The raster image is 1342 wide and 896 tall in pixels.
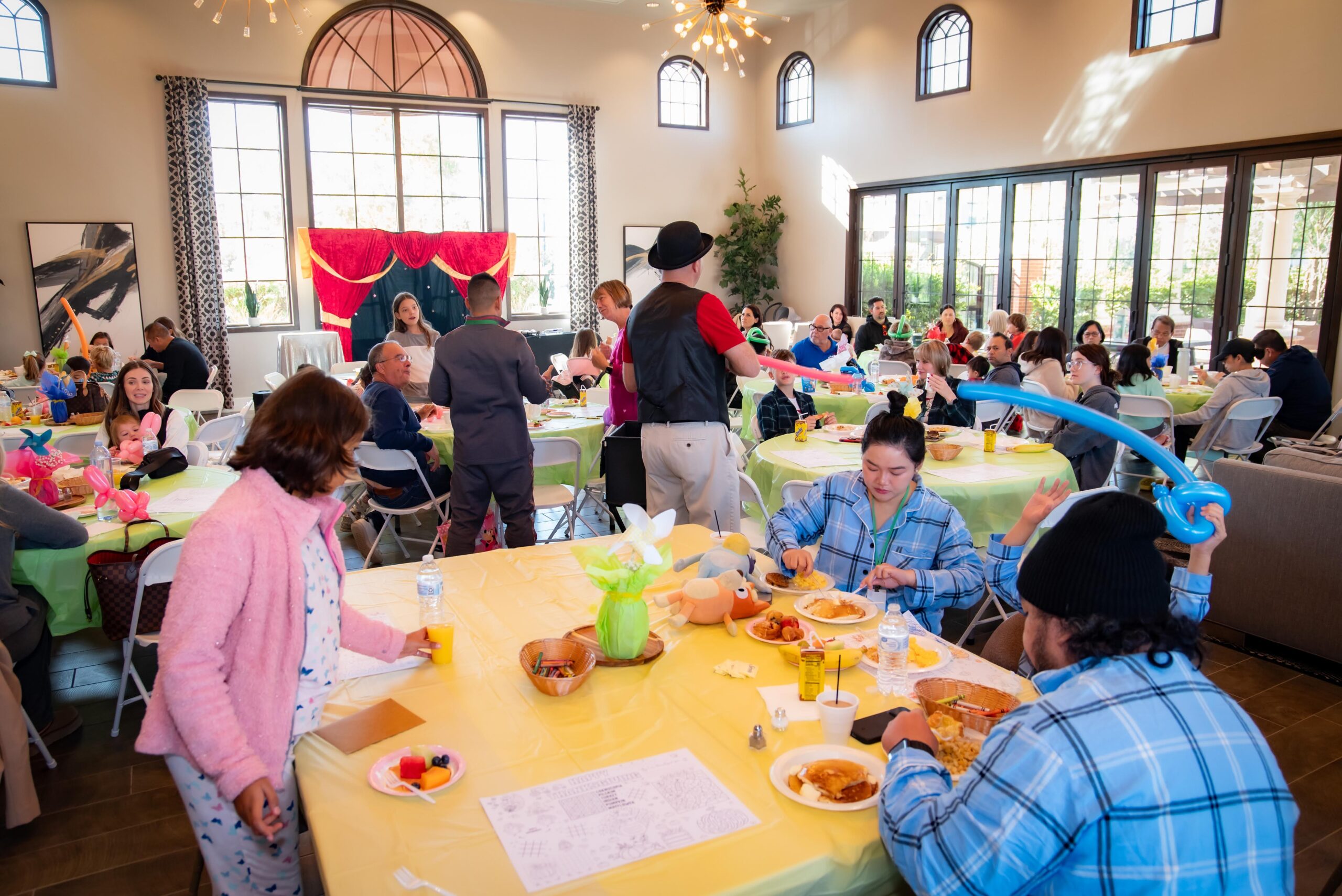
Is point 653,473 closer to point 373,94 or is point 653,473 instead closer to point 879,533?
point 879,533

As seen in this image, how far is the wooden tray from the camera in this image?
2109 millimetres

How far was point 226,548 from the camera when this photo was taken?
1.64m

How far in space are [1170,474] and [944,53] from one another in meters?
11.3

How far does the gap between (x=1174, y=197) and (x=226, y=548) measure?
10.0 metres

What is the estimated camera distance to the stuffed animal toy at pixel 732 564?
2.55m

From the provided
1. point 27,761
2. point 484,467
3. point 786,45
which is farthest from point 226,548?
point 786,45

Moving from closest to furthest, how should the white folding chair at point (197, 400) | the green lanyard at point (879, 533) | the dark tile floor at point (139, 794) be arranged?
the dark tile floor at point (139, 794) → the green lanyard at point (879, 533) → the white folding chair at point (197, 400)

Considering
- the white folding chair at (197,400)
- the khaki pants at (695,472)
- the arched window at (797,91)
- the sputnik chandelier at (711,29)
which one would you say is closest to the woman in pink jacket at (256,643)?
the khaki pants at (695,472)

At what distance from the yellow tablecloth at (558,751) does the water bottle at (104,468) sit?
5.60 feet

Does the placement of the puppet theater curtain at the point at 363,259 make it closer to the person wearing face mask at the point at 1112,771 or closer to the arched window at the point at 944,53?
the arched window at the point at 944,53

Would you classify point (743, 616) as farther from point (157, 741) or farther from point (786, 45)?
point (786, 45)

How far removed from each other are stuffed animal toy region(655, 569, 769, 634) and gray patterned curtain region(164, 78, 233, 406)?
10.6m

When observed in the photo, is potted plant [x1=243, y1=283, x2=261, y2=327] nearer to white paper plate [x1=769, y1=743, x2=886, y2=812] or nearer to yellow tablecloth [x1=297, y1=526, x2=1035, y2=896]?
yellow tablecloth [x1=297, y1=526, x2=1035, y2=896]

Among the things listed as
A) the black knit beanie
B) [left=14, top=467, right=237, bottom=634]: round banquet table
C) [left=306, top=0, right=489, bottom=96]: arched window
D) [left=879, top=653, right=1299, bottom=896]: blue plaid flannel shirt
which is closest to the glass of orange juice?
[left=879, top=653, right=1299, bottom=896]: blue plaid flannel shirt
